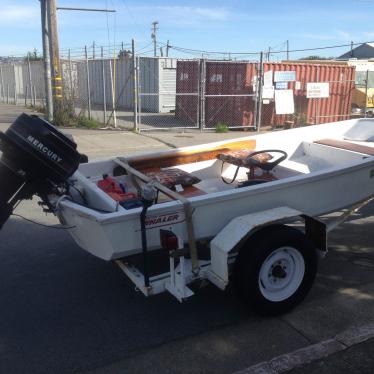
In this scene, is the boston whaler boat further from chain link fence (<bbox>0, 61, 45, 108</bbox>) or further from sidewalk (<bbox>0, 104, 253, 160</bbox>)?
chain link fence (<bbox>0, 61, 45, 108</bbox>)

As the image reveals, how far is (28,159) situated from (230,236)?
1524 mm

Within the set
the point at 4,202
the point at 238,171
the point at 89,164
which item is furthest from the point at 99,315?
the point at 238,171

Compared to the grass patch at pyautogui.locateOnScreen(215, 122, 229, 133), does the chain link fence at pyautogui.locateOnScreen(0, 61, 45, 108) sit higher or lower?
higher

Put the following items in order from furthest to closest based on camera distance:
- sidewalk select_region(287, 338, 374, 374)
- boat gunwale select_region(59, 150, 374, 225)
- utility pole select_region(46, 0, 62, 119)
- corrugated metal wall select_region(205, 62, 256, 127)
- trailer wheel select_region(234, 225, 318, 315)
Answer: corrugated metal wall select_region(205, 62, 256, 127) → utility pole select_region(46, 0, 62, 119) → trailer wheel select_region(234, 225, 318, 315) → boat gunwale select_region(59, 150, 374, 225) → sidewalk select_region(287, 338, 374, 374)

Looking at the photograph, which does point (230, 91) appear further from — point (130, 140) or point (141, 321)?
point (141, 321)

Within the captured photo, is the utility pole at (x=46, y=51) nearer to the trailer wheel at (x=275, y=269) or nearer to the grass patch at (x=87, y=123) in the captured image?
the grass patch at (x=87, y=123)

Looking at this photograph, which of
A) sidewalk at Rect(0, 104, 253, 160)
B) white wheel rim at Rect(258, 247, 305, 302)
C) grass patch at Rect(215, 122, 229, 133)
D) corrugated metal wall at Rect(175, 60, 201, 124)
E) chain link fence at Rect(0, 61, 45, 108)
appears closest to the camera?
white wheel rim at Rect(258, 247, 305, 302)

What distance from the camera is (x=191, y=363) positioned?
3.18 meters

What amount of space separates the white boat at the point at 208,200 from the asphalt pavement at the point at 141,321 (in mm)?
410

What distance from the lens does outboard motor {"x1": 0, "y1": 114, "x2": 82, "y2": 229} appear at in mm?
3236

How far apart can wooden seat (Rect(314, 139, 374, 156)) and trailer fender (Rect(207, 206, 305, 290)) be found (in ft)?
6.61

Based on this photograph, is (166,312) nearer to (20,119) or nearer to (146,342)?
(146,342)

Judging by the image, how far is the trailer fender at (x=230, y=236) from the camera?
3.34 meters

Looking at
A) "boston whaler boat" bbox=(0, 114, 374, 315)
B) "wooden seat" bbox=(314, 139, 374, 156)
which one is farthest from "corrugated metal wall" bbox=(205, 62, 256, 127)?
"boston whaler boat" bbox=(0, 114, 374, 315)
